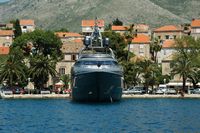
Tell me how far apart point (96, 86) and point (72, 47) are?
67.0 metres

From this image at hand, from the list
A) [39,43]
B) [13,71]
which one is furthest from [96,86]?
[39,43]

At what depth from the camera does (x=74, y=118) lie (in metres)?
80.0

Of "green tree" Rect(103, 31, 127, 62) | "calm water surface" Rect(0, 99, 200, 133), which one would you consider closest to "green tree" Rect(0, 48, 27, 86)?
"green tree" Rect(103, 31, 127, 62)

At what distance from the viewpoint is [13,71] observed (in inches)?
6142

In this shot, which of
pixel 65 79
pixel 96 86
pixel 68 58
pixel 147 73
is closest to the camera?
pixel 96 86

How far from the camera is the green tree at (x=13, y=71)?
156 metres

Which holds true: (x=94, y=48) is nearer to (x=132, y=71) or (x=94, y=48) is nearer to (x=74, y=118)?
(x=132, y=71)

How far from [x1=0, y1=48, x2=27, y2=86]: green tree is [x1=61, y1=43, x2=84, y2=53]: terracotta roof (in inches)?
648

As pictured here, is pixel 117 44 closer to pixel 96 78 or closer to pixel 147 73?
pixel 147 73

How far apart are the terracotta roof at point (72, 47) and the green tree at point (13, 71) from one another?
16460 mm

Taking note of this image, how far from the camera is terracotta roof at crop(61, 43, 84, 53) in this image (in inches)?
6913

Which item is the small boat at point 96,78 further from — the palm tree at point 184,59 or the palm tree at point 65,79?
the palm tree at point 65,79

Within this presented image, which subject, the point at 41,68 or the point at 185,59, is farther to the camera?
the point at 185,59

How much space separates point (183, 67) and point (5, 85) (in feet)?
122
